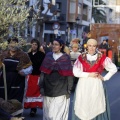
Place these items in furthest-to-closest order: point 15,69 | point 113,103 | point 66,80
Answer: point 113,103 < point 15,69 < point 66,80

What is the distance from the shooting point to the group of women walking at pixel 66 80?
28.3 feet

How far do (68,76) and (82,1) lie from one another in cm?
6534

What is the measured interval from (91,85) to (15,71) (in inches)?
64.6

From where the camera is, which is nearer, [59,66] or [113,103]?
[59,66]

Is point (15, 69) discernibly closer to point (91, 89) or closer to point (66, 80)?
point (66, 80)

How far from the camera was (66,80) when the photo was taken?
9141 millimetres

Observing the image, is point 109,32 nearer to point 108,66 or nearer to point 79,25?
point 108,66

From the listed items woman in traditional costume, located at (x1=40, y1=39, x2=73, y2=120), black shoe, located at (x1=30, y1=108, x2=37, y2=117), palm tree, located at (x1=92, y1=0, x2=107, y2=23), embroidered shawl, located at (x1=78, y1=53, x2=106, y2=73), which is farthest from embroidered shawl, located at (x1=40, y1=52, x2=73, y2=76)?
palm tree, located at (x1=92, y1=0, x2=107, y2=23)

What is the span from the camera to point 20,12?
8945 mm

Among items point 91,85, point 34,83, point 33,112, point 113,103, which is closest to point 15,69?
point 91,85

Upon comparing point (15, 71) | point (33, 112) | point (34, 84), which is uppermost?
point (15, 71)

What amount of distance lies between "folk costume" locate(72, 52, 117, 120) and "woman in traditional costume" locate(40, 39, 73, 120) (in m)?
0.40

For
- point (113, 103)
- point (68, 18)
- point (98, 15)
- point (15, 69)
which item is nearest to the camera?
point (15, 69)

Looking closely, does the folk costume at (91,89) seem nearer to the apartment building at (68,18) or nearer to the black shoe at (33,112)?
the black shoe at (33,112)
